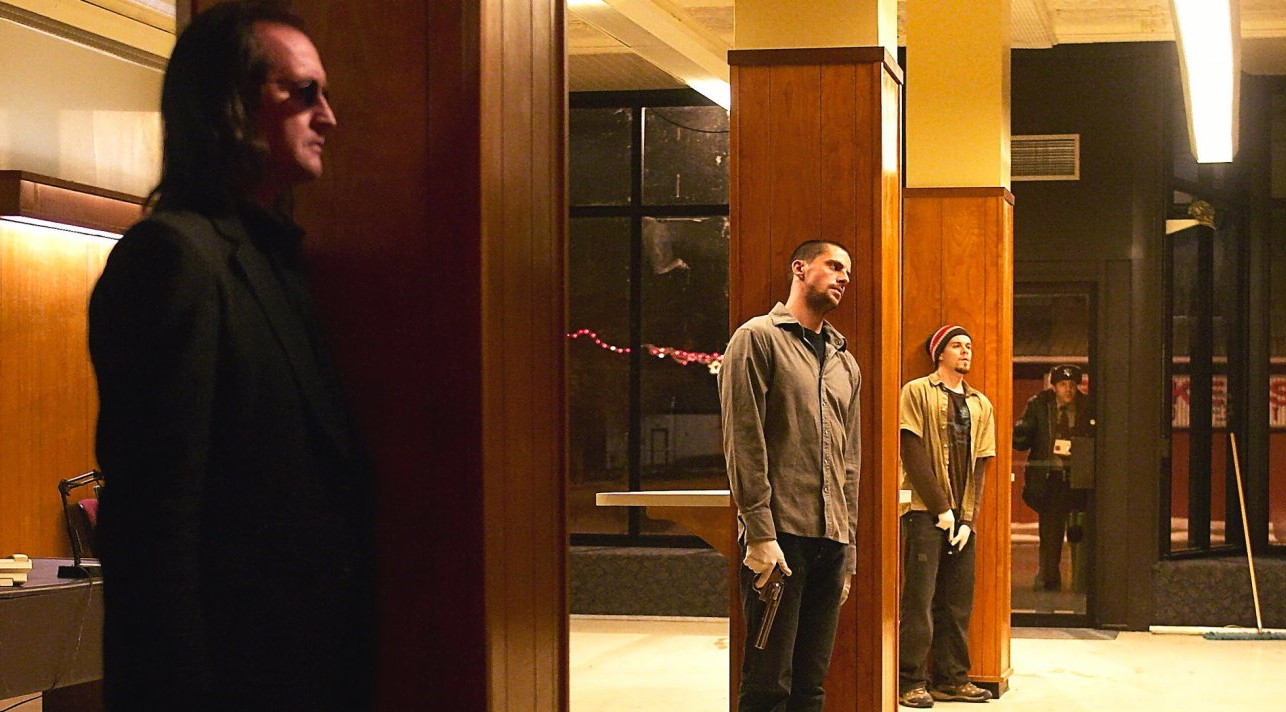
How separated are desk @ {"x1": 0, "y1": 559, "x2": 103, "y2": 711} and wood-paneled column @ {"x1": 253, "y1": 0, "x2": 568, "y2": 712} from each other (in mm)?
2822

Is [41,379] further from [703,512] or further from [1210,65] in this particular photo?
[1210,65]

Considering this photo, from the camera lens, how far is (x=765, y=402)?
426 cm

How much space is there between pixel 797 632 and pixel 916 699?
8.10 ft

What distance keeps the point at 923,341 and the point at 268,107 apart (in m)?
5.57

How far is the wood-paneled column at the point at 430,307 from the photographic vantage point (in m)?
1.92

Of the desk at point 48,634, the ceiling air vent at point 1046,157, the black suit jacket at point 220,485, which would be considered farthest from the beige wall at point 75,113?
the black suit jacket at point 220,485

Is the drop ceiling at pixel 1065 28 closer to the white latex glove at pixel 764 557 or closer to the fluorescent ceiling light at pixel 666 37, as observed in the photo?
the fluorescent ceiling light at pixel 666 37

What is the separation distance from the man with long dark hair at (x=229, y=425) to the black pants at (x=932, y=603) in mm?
5015

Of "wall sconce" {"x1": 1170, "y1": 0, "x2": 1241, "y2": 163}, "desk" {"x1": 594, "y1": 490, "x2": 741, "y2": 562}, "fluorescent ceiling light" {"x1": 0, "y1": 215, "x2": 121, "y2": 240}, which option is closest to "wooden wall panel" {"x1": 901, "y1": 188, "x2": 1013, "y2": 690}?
"wall sconce" {"x1": 1170, "y1": 0, "x2": 1241, "y2": 163}

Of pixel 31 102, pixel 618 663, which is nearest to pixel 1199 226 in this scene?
pixel 618 663

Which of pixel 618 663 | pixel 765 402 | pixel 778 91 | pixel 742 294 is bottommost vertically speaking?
pixel 618 663

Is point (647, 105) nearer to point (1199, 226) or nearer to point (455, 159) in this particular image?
point (1199, 226)

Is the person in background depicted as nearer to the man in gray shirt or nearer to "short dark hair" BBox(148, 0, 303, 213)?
the man in gray shirt

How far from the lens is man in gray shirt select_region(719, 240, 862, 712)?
417 cm
